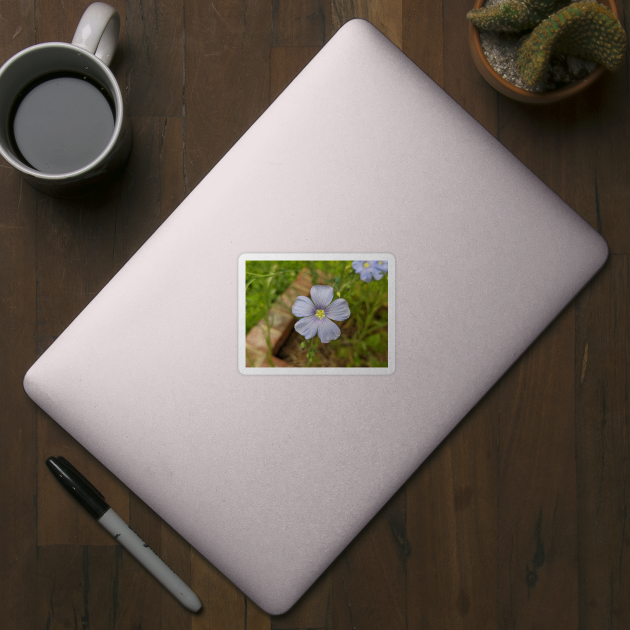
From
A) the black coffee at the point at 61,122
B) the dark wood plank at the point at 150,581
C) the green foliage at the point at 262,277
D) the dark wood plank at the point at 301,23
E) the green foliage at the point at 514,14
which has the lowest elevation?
the dark wood plank at the point at 150,581

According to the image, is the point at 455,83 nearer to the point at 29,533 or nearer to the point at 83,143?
the point at 83,143

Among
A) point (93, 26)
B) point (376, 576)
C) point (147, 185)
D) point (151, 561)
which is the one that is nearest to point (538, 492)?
point (376, 576)

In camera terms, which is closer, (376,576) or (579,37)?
(579,37)

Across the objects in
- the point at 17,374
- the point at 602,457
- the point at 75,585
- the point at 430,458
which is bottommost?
the point at 602,457

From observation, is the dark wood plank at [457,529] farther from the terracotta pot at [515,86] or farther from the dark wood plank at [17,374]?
the dark wood plank at [17,374]

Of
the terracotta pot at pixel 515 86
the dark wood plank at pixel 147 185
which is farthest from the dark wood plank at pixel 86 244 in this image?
the terracotta pot at pixel 515 86

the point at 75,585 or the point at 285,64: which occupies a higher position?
the point at 285,64

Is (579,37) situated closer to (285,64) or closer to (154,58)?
(285,64)

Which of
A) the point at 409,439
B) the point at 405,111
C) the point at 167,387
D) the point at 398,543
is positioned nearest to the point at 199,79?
the point at 405,111
